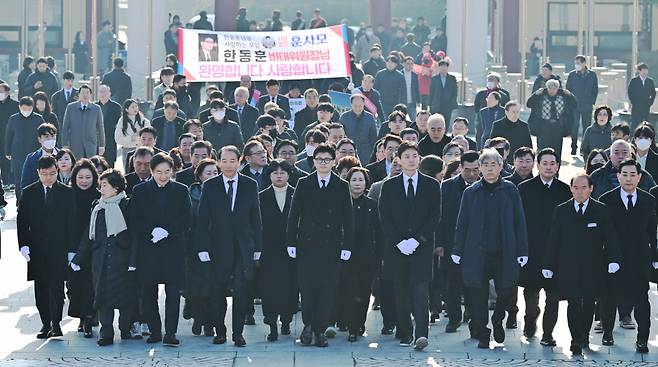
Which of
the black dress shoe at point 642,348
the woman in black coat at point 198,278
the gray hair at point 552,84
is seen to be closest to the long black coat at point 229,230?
the woman in black coat at point 198,278

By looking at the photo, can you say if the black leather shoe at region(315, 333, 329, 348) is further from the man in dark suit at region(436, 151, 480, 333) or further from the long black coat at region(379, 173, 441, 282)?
the man in dark suit at region(436, 151, 480, 333)

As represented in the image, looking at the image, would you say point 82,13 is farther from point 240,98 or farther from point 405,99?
point 240,98

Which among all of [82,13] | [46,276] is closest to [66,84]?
[46,276]

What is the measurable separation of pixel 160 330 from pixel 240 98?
27.7 ft

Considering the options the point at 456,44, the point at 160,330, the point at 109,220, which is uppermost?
the point at 456,44

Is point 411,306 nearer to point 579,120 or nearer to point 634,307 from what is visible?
point 634,307

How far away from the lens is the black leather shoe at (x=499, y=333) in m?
14.0

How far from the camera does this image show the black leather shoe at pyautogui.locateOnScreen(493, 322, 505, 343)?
14.0 m

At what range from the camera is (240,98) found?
22328 mm

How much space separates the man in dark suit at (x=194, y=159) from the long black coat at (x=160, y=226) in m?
1.54

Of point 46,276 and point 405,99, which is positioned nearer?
point 46,276

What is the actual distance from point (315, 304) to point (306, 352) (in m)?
0.48

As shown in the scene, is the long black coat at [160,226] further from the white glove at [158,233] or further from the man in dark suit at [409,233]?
the man in dark suit at [409,233]

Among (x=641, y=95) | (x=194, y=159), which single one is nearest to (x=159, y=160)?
(x=194, y=159)
